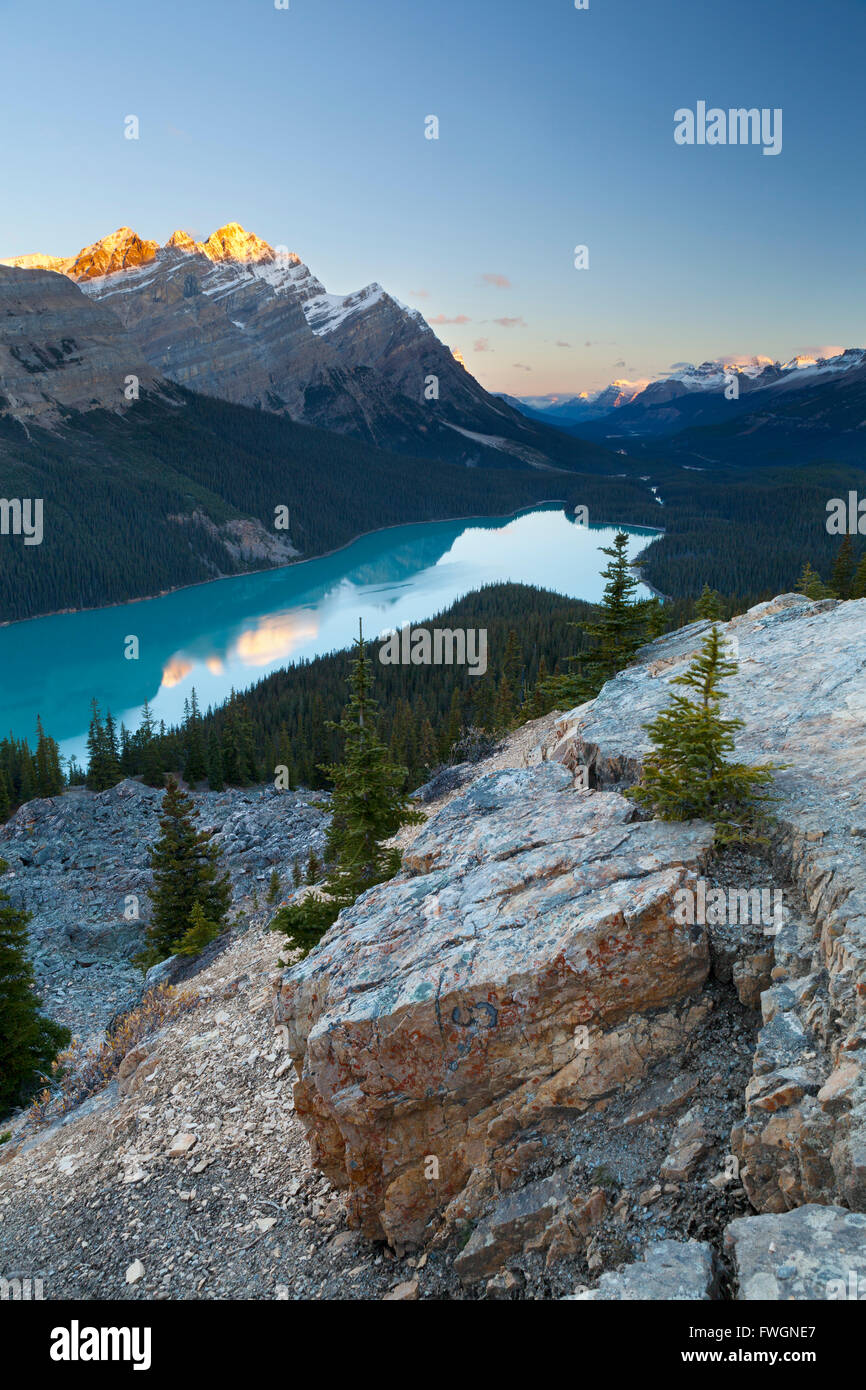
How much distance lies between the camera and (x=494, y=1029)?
7.23m

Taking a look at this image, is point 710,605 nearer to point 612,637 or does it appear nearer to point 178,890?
point 612,637

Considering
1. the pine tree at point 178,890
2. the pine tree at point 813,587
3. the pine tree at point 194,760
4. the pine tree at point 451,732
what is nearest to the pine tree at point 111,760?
the pine tree at point 194,760

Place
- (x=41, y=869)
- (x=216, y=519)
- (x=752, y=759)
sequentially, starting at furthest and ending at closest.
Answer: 1. (x=216, y=519)
2. (x=41, y=869)
3. (x=752, y=759)

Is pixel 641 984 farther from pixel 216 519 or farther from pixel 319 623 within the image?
pixel 216 519

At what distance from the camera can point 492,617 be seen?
104 metres

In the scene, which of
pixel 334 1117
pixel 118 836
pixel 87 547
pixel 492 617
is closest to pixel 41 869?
pixel 118 836

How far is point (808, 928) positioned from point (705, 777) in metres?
2.14

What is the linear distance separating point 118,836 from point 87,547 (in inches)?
5479

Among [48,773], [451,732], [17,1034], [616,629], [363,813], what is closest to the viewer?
[363,813]

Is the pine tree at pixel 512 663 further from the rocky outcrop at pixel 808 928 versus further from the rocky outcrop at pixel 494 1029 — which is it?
the rocky outcrop at pixel 494 1029

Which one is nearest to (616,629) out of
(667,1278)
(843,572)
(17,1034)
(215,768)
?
(667,1278)

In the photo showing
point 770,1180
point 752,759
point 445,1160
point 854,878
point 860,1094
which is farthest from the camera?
point 752,759

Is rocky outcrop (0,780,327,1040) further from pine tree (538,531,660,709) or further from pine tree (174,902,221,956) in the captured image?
pine tree (538,531,660,709)

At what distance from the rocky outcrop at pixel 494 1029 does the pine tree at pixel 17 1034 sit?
13.8 metres
